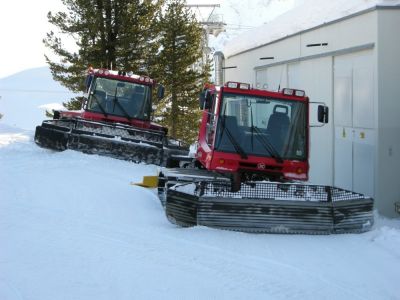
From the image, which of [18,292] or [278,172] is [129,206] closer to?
[278,172]

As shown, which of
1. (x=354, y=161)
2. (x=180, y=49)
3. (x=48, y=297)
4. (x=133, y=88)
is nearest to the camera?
(x=48, y=297)

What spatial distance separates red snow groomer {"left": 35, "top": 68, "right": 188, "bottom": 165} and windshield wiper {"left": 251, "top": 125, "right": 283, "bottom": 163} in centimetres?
502

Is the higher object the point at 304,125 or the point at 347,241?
the point at 304,125

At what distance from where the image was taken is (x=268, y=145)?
28.5 ft

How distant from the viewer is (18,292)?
4957mm

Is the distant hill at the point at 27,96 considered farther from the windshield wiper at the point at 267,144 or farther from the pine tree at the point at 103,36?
the windshield wiper at the point at 267,144

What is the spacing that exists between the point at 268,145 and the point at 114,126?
19.3ft

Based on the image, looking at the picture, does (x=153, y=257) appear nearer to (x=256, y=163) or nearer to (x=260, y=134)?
(x=256, y=163)

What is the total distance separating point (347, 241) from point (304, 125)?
211 centimetres

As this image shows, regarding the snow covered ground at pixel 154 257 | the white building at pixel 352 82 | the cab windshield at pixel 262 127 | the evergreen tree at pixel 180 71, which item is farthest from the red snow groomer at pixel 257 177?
the evergreen tree at pixel 180 71

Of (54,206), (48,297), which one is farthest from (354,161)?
(48,297)

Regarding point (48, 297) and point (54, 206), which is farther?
point (54, 206)

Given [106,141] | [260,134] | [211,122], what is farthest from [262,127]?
[106,141]

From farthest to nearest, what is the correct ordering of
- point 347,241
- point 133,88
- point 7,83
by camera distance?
1. point 7,83
2. point 133,88
3. point 347,241
